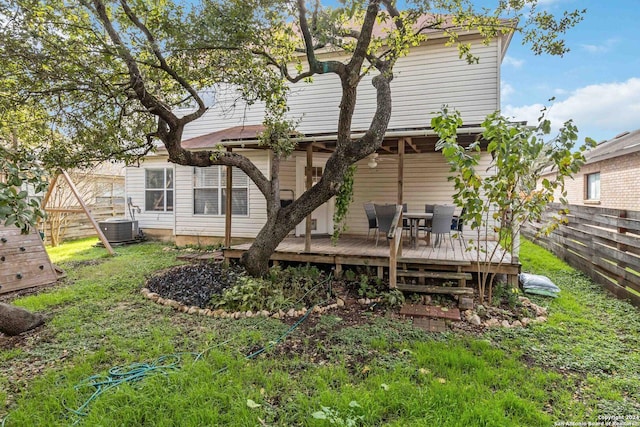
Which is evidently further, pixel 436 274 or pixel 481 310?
pixel 436 274

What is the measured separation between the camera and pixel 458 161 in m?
3.83

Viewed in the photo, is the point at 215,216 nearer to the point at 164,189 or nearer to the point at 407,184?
the point at 164,189

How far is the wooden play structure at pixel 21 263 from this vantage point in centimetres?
577

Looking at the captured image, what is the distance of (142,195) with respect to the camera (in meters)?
10.8

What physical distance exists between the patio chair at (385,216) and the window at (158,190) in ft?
23.1

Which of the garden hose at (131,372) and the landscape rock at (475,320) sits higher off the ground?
the landscape rock at (475,320)

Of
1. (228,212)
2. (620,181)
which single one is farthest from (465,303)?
(620,181)

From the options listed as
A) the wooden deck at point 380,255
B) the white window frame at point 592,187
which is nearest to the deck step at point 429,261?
the wooden deck at point 380,255

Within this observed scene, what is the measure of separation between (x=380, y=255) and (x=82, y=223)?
37.4ft

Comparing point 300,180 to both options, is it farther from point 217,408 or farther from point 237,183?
point 217,408

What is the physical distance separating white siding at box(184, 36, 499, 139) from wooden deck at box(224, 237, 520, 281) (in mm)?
3056

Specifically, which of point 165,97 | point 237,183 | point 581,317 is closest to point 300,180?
point 237,183

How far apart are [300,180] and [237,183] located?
1988mm

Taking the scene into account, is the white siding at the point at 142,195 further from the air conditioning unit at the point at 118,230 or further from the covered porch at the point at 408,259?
the covered porch at the point at 408,259
